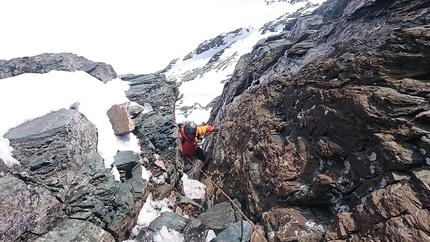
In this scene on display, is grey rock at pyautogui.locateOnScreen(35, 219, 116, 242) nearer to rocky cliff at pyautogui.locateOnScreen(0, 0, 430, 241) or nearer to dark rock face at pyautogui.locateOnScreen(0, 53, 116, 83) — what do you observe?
rocky cliff at pyautogui.locateOnScreen(0, 0, 430, 241)

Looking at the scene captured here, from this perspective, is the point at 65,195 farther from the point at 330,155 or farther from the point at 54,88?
the point at 330,155

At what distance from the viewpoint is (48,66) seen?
15023 millimetres

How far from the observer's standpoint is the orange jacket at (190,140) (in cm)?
1142

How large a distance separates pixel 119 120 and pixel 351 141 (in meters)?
8.23

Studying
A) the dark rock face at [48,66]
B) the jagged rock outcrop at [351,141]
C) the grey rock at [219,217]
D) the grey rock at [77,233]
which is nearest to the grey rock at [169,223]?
the grey rock at [219,217]

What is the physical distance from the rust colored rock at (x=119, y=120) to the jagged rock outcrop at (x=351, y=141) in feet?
14.0

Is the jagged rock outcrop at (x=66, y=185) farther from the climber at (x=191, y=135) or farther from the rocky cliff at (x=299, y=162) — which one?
the climber at (x=191, y=135)

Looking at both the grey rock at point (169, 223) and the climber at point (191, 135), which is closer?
the grey rock at point (169, 223)

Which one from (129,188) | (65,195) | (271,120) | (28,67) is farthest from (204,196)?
(28,67)

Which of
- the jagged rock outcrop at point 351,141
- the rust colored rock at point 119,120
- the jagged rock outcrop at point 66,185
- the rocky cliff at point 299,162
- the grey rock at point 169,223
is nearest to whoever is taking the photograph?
the jagged rock outcrop at point 351,141

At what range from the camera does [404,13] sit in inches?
268

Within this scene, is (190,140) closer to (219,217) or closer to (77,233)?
(219,217)

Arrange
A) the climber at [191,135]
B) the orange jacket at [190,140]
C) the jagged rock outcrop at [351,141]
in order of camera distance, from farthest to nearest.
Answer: the orange jacket at [190,140], the climber at [191,135], the jagged rock outcrop at [351,141]

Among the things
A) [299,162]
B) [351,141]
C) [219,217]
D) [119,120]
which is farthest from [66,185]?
[351,141]
